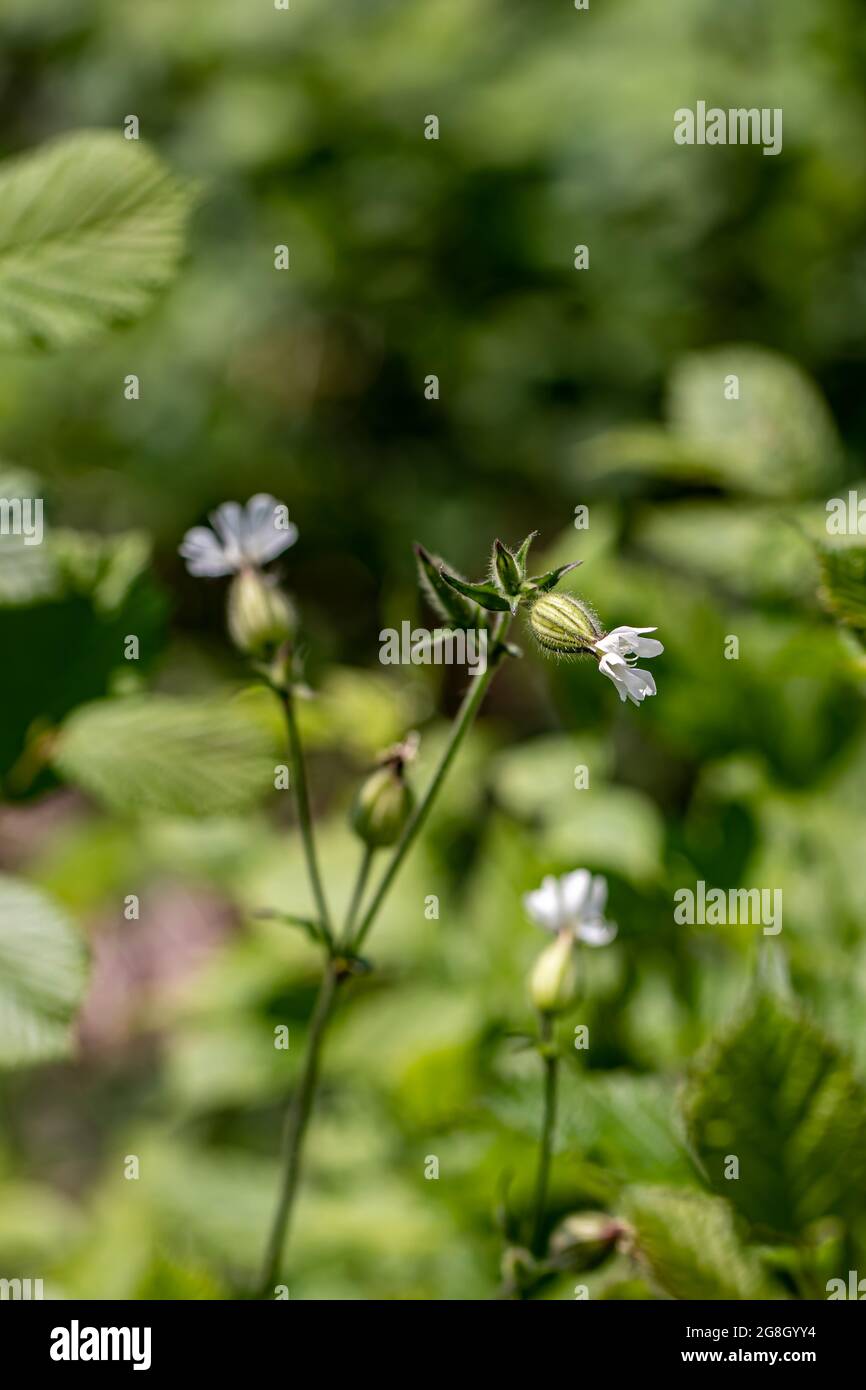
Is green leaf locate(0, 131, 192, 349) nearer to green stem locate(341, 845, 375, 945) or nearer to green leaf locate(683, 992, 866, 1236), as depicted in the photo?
green stem locate(341, 845, 375, 945)

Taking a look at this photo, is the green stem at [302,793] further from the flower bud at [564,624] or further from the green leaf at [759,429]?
the green leaf at [759,429]

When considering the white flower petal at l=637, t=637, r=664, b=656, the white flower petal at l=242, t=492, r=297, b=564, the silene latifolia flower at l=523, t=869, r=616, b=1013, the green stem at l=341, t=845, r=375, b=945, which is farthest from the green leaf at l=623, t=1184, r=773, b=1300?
the white flower petal at l=242, t=492, r=297, b=564

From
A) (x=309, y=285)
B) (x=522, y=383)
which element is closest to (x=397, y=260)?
(x=309, y=285)

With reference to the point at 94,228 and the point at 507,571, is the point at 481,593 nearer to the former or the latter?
the point at 507,571

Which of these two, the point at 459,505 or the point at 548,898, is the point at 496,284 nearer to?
the point at 459,505

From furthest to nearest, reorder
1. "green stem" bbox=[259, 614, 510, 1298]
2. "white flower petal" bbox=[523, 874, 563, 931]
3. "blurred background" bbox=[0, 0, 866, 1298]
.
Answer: "blurred background" bbox=[0, 0, 866, 1298] < "white flower petal" bbox=[523, 874, 563, 931] < "green stem" bbox=[259, 614, 510, 1298]
